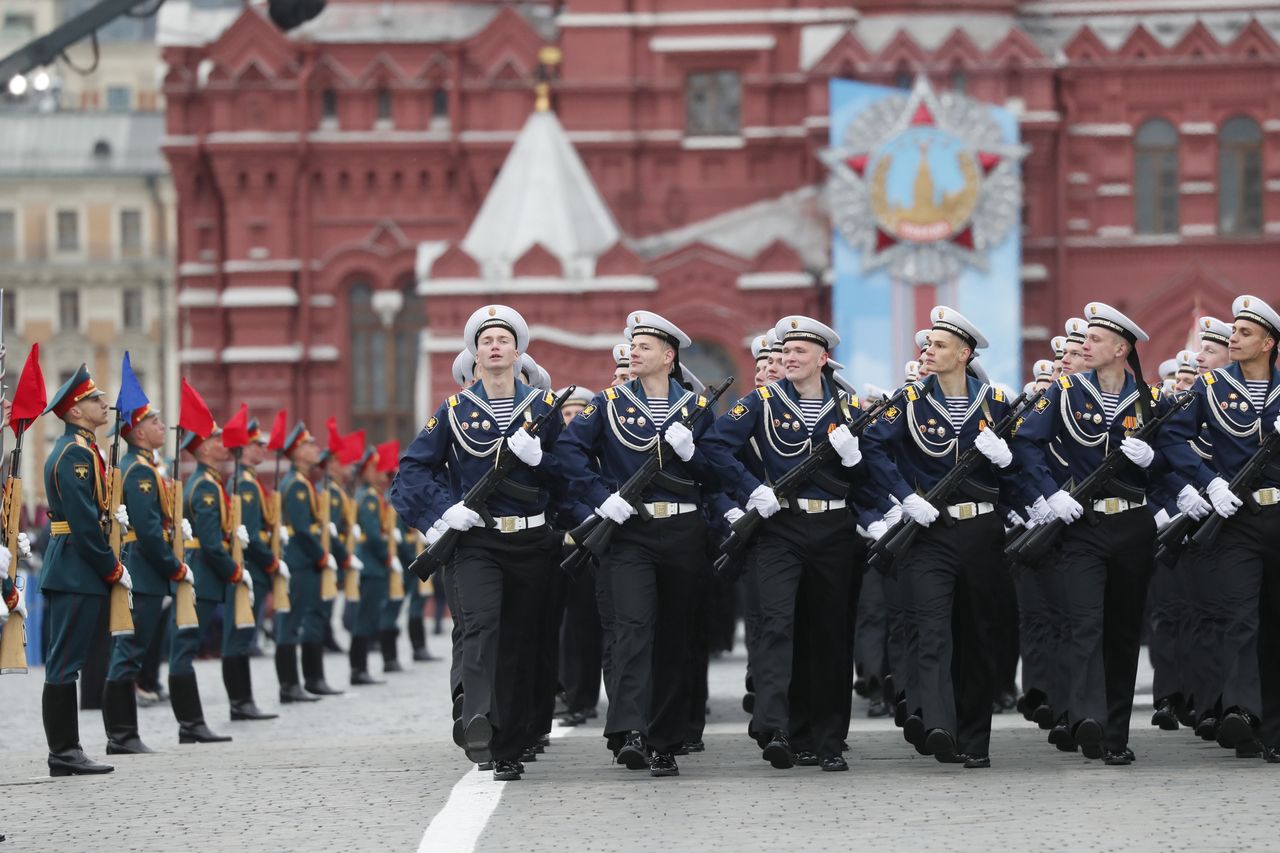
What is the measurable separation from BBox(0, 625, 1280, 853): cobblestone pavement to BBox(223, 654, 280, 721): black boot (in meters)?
2.56

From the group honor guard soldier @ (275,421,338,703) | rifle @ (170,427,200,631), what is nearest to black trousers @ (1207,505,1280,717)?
rifle @ (170,427,200,631)

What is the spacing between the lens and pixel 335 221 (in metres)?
40.7

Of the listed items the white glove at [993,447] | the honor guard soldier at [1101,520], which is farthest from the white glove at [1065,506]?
the white glove at [993,447]

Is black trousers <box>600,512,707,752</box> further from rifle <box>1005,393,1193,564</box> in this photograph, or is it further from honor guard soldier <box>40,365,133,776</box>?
honor guard soldier <box>40,365,133,776</box>

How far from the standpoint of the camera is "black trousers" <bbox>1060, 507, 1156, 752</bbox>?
1162 cm

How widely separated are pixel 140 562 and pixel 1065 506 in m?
5.43

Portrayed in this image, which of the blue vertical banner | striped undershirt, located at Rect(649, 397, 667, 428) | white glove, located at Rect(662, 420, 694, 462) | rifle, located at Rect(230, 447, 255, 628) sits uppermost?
the blue vertical banner

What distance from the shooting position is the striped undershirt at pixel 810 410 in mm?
11977

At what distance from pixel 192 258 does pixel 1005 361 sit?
1366 centimetres

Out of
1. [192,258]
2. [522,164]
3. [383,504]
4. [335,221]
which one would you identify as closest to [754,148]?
[522,164]

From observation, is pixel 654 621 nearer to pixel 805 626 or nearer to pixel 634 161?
pixel 805 626

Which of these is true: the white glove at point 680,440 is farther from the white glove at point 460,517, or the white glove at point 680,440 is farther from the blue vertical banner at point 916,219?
the blue vertical banner at point 916,219

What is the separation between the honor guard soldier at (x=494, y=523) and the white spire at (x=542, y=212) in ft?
83.9

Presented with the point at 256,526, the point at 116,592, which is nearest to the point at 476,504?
the point at 116,592
